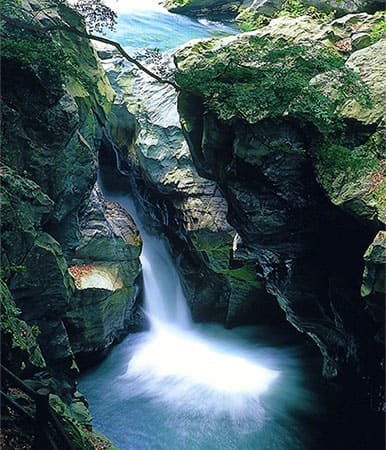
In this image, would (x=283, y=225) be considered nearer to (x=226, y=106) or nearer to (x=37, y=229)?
(x=226, y=106)

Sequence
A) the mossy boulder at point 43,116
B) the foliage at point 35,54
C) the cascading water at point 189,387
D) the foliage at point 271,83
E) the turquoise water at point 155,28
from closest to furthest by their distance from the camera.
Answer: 1. the foliage at point 35,54
2. the mossy boulder at point 43,116
3. the foliage at point 271,83
4. the cascading water at point 189,387
5. the turquoise water at point 155,28

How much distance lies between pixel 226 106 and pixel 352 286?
5158mm

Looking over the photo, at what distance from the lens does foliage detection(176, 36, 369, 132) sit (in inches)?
373

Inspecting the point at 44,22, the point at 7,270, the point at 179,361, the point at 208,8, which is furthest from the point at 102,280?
the point at 208,8

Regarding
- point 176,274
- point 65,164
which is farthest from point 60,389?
point 176,274

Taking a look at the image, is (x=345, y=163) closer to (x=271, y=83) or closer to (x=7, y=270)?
(x=271, y=83)

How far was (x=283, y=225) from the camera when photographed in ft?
34.8

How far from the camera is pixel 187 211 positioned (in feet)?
53.0

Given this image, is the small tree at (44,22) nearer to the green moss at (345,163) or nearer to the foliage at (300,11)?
the green moss at (345,163)

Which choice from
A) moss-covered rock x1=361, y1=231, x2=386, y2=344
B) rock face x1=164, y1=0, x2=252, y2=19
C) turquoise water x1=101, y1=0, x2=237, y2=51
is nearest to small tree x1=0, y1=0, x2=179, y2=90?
moss-covered rock x1=361, y1=231, x2=386, y2=344

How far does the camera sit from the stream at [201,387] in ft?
37.4

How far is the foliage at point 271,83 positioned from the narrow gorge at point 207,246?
0.05 metres

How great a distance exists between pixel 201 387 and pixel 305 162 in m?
7.76

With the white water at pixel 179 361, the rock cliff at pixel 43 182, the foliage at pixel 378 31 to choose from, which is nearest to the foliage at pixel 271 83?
the foliage at pixel 378 31
